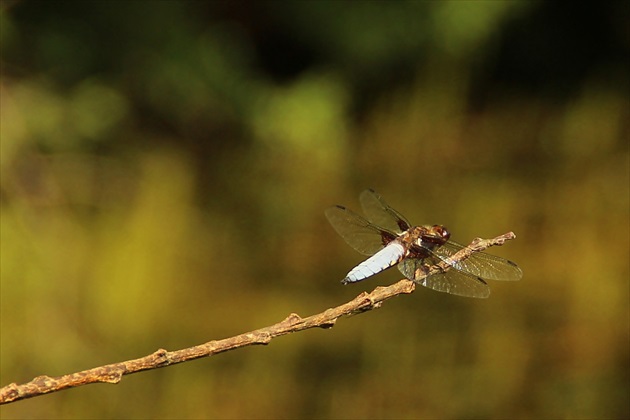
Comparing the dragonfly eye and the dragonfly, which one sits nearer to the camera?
the dragonfly

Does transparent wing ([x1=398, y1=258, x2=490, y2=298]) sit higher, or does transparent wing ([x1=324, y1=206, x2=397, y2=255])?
transparent wing ([x1=324, y1=206, x2=397, y2=255])

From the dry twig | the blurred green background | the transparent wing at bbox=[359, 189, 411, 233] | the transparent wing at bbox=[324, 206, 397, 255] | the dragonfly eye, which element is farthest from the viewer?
the blurred green background

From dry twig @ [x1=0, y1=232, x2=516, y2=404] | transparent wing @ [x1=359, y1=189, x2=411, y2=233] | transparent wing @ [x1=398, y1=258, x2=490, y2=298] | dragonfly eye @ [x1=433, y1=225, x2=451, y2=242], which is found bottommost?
dry twig @ [x1=0, y1=232, x2=516, y2=404]

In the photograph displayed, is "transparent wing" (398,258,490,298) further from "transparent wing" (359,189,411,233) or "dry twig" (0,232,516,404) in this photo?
"dry twig" (0,232,516,404)

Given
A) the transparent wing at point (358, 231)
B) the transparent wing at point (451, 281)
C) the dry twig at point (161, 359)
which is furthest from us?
the transparent wing at point (358, 231)

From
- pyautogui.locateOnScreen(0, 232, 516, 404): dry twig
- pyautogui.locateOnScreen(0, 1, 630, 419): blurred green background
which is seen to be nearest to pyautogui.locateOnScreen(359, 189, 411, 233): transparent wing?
pyautogui.locateOnScreen(0, 232, 516, 404): dry twig

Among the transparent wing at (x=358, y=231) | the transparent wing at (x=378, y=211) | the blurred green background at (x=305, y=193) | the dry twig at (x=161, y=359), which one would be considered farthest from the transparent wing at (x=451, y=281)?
the blurred green background at (x=305, y=193)

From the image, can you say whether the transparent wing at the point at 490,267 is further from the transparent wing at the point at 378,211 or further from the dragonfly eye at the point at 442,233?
the transparent wing at the point at 378,211

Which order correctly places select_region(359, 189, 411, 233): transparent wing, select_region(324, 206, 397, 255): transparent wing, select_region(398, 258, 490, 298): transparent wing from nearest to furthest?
select_region(398, 258, 490, 298): transparent wing < select_region(324, 206, 397, 255): transparent wing < select_region(359, 189, 411, 233): transparent wing

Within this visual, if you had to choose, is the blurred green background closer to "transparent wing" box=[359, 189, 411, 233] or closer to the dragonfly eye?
"transparent wing" box=[359, 189, 411, 233]
